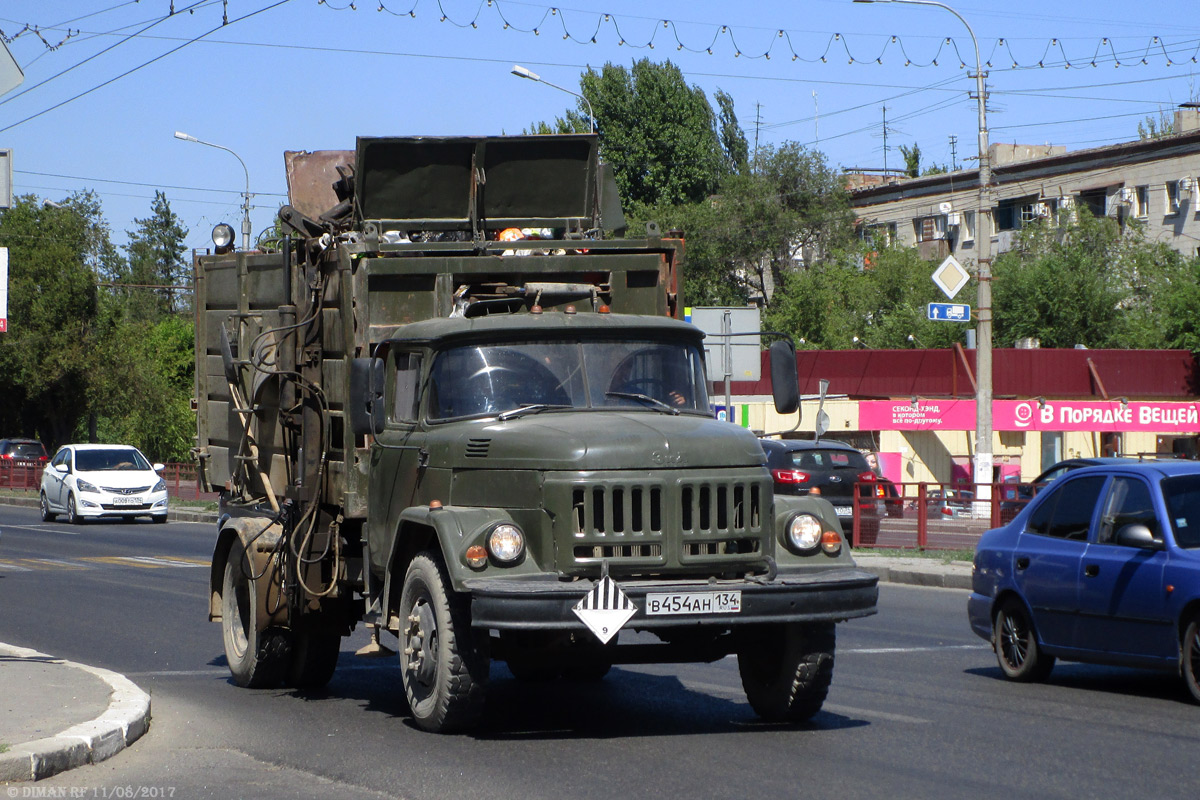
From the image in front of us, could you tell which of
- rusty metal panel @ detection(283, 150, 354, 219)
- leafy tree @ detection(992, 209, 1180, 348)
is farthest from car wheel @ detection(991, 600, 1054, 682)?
leafy tree @ detection(992, 209, 1180, 348)

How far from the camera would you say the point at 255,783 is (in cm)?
697

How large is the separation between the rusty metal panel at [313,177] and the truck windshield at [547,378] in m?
3.17

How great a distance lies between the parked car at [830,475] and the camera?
23.3 metres

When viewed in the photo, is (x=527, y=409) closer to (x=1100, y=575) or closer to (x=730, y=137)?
(x=1100, y=575)

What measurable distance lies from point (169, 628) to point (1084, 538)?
26.5 feet

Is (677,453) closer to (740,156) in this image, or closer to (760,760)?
(760,760)

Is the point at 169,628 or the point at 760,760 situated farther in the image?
the point at 169,628

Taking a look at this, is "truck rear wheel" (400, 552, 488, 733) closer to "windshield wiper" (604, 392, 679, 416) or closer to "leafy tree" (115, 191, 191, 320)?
"windshield wiper" (604, 392, 679, 416)

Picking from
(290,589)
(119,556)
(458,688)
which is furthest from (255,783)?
(119,556)

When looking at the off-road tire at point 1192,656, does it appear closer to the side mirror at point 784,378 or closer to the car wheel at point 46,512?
the side mirror at point 784,378

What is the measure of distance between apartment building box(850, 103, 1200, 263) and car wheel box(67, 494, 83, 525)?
112ft

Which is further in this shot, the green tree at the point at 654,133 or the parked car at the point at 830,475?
the green tree at the point at 654,133

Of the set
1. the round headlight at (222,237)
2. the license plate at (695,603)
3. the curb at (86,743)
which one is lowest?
the curb at (86,743)

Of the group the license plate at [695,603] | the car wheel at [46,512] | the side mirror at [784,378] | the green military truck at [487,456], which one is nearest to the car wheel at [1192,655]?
the green military truck at [487,456]
